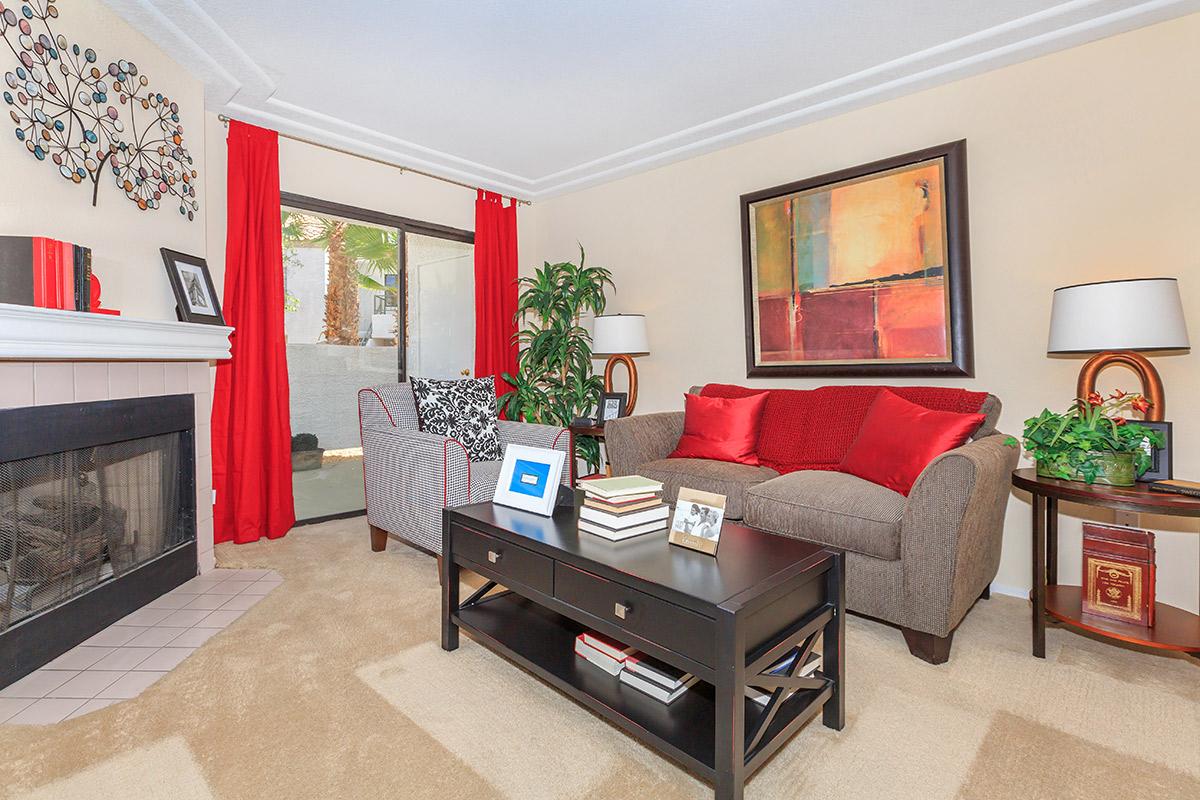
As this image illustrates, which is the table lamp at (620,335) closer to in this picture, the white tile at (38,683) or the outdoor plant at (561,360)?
the outdoor plant at (561,360)

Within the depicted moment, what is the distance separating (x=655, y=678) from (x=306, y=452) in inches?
116

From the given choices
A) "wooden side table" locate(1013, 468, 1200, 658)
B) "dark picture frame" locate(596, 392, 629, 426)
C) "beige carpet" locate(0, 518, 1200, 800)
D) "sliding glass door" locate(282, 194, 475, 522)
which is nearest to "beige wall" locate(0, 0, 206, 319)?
"sliding glass door" locate(282, 194, 475, 522)

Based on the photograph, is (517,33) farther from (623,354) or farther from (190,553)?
(190,553)

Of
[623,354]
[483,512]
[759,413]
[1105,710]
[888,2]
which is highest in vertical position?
[888,2]

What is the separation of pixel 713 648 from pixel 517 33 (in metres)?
2.51

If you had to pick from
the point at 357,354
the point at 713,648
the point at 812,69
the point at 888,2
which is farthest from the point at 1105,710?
the point at 357,354

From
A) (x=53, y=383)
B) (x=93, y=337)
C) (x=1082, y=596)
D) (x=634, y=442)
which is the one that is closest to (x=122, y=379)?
(x=53, y=383)

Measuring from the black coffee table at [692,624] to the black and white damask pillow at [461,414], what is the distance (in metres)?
1.29

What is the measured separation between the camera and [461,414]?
325 centimetres

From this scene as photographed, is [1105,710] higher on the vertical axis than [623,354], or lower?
lower

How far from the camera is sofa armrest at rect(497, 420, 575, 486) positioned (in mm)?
3027

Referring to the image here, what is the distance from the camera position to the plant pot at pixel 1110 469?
1.97 metres

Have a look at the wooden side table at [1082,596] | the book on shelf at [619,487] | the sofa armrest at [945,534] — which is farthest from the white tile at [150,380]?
the wooden side table at [1082,596]

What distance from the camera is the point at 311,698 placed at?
1.77m
